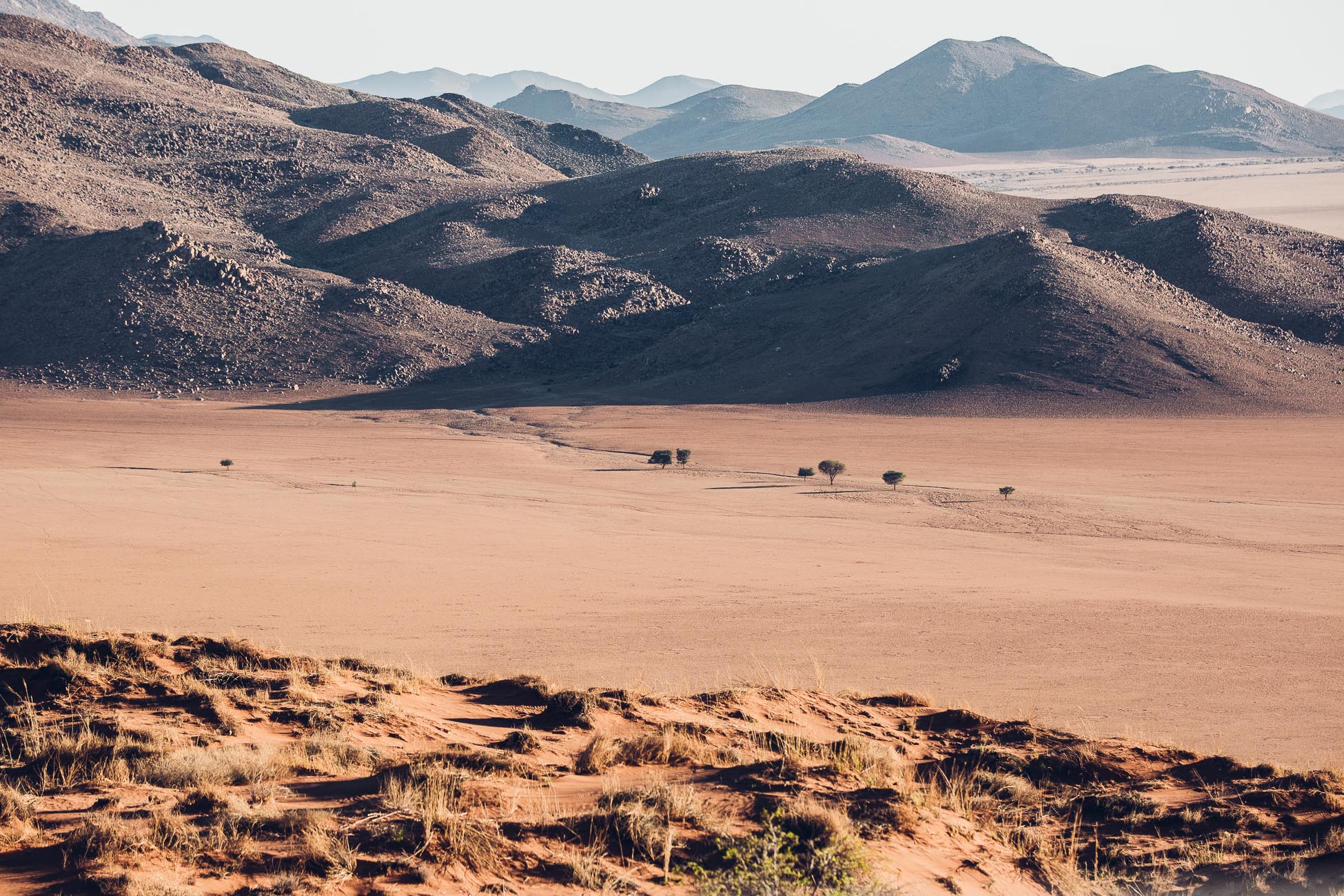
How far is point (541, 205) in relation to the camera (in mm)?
93812

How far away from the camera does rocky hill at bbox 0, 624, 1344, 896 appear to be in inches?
281

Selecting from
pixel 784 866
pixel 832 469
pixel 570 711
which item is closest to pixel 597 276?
pixel 832 469

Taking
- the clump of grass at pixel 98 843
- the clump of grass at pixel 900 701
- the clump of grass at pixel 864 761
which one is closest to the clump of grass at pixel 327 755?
the clump of grass at pixel 98 843

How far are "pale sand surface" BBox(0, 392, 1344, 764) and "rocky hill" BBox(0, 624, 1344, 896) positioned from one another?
2736 millimetres

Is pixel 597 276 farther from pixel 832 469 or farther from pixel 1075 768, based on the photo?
pixel 1075 768

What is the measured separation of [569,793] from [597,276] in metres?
71.7

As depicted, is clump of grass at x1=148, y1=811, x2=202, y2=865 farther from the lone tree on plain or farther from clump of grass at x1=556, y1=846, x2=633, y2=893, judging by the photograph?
the lone tree on plain

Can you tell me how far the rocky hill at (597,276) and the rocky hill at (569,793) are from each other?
4748 centimetres

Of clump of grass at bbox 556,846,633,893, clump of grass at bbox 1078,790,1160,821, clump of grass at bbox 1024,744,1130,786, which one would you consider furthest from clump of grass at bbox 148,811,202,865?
clump of grass at bbox 1024,744,1130,786

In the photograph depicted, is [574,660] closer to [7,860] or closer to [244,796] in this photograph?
[244,796]

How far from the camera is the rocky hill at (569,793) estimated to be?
7.14 m

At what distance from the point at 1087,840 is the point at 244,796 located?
6.00 m

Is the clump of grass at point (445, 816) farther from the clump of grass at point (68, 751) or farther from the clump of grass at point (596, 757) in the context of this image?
the clump of grass at point (68, 751)

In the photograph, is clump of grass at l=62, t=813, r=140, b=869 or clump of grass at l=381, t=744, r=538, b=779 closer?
clump of grass at l=62, t=813, r=140, b=869
